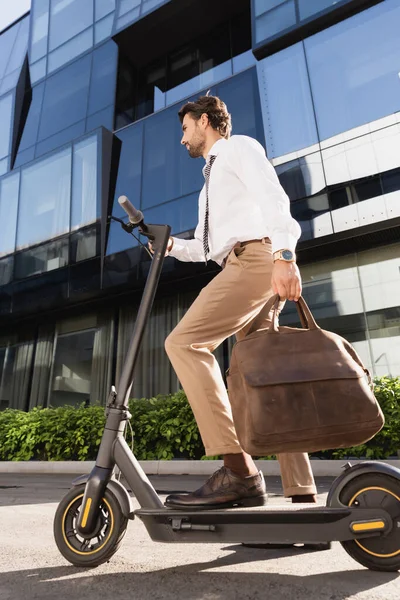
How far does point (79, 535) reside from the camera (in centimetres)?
178

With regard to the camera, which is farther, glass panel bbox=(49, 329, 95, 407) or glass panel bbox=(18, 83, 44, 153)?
glass panel bbox=(18, 83, 44, 153)

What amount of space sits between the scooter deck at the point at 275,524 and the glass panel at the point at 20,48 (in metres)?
20.7

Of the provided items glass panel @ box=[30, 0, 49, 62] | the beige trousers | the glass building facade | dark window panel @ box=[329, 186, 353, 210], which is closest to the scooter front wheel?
the beige trousers

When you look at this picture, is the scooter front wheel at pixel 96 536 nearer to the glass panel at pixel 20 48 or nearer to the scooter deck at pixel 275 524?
the scooter deck at pixel 275 524

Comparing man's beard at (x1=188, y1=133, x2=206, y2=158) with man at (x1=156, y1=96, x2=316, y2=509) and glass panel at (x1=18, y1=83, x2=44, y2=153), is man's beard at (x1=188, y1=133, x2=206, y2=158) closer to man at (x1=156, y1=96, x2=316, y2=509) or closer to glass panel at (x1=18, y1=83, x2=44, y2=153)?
man at (x1=156, y1=96, x2=316, y2=509)

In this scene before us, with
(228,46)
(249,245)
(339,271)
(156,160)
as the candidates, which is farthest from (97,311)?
(249,245)

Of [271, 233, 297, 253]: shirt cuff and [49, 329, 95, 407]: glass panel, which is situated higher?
[49, 329, 95, 407]: glass panel

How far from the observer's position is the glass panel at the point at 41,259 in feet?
43.8

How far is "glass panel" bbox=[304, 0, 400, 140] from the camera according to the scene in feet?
32.5

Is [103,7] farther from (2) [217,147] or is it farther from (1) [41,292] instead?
(2) [217,147]

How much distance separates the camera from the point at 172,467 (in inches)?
297

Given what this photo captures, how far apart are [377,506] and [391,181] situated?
348 inches

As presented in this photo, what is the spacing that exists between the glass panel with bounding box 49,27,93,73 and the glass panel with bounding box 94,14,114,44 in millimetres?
247

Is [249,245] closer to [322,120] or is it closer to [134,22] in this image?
[322,120]
